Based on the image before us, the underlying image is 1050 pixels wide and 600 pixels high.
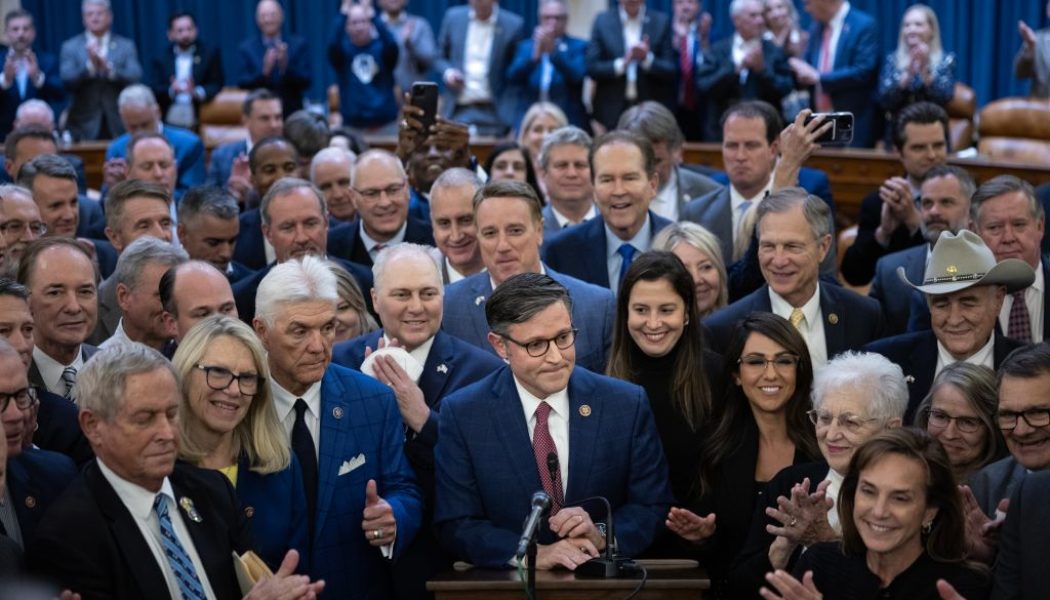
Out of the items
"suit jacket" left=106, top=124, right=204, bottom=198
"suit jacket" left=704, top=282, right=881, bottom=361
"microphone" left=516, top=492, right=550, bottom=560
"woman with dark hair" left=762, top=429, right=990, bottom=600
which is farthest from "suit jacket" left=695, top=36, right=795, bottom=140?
"microphone" left=516, top=492, right=550, bottom=560

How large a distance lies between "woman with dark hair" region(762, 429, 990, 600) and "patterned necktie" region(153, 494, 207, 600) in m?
1.42

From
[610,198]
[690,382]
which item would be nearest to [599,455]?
[690,382]

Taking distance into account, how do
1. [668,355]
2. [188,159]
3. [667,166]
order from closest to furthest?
[668,355] < [667,166] < [188,159]

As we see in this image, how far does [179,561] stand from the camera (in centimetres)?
385

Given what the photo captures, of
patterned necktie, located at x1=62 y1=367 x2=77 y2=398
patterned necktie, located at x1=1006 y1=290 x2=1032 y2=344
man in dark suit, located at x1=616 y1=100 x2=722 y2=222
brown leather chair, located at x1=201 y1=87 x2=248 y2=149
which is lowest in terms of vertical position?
patterned necktie, located at x1=62 y1=367 x2=77 y2=398

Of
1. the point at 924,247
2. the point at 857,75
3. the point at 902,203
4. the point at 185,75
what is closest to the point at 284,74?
the point at 185,75

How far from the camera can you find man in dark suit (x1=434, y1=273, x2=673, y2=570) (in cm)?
441

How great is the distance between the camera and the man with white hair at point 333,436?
14.7 feet

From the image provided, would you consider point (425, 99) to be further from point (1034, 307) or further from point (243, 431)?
point (243, 431)

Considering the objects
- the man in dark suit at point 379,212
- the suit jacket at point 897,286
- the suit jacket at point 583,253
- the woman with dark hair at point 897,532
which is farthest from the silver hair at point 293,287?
the suit jacket at point 897,286

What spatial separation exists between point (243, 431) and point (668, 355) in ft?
4.63

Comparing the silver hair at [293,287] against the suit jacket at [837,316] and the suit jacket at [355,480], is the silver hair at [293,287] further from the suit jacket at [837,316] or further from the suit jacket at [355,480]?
the suit jacket at [837,316]

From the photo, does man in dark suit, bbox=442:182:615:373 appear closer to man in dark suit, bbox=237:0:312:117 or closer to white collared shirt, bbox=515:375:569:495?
white collared shirt, bbox=515:375:569:495

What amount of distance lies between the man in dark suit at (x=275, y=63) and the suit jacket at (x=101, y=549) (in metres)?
8.55
